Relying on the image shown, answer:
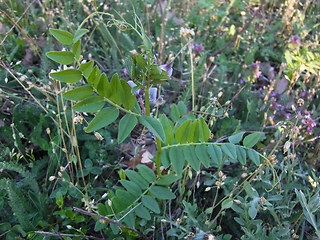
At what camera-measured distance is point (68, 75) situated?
977 mm

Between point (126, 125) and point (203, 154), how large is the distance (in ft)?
1.11

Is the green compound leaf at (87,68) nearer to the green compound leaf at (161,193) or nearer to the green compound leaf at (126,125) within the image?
the green compound leaf at (126,125)

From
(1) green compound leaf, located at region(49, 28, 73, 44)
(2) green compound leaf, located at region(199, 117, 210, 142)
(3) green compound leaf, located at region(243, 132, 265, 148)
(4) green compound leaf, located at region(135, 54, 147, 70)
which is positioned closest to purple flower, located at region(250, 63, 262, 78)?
(3) green compound leaf, located at region(243, 132, 265, 148)

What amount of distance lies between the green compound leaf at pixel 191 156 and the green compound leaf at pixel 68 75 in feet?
1.60

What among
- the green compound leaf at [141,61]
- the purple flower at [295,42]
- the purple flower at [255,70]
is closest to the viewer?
the green compound leaf at [141,61]

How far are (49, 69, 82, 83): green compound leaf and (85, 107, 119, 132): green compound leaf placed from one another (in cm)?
14

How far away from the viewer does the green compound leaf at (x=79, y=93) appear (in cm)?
96

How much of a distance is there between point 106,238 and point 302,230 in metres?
1.00

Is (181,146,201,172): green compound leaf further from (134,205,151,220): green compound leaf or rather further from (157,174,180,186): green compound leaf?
(134,205,151,220): green compound leaf

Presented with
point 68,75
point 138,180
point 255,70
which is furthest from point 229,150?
point 255,70

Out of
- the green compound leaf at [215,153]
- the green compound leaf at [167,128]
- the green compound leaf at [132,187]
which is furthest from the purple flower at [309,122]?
the green compound leaf at [132,187]

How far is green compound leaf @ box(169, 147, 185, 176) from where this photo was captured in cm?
115

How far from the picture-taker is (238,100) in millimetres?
2238

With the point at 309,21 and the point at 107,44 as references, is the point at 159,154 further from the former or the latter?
the point at 309,21
